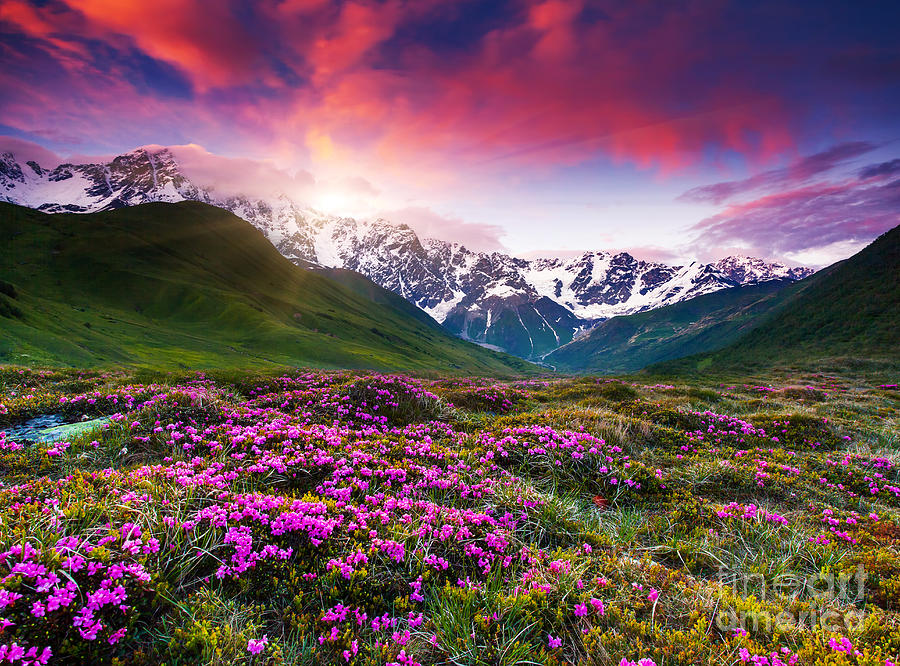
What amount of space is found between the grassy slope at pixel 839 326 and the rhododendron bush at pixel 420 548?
90280 millimetres

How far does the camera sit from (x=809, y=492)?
25.3ft

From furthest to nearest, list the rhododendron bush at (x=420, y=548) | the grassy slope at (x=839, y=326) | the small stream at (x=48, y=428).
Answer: the grassy slope at (x=839, y=326), the small stream at (x=48, y=428), the rhododendron bush at (x=420, y=548)

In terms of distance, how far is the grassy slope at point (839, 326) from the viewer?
85.9 m

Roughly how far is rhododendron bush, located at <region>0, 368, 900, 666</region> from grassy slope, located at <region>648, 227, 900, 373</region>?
296ft

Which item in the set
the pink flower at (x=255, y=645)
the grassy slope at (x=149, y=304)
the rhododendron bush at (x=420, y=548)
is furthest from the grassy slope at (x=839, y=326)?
the grassy slope at (x=149, y=304)

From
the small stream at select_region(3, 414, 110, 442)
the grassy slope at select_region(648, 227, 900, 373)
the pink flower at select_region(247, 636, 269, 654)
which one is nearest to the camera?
the pink flower at select_region(247, 636, 269, 654)

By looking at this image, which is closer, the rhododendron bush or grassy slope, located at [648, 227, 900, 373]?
the rhododendron bush

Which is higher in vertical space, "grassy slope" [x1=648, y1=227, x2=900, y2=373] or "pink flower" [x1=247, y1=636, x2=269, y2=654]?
"grassy slope" [x1=648, y1=227, x2=900, y2=373]

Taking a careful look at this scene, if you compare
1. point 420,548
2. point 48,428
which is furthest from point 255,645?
point 48,428

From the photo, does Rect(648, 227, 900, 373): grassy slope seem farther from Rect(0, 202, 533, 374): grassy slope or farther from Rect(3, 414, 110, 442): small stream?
Rect(0, 202, 533, 374): grassy slope

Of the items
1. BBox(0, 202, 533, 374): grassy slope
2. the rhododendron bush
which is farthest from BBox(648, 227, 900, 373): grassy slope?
BBox(0, 202, 533, 374): grassy slope

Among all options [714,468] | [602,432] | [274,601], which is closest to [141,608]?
[274,601]

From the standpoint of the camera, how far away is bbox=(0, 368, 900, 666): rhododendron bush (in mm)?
3316

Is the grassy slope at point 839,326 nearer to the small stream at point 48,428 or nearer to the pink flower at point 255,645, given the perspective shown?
the pink flower at point 255,645
